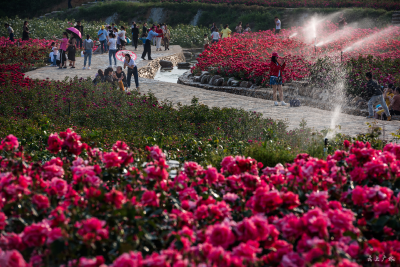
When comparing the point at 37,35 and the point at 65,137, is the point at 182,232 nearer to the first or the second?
the point at 65,137

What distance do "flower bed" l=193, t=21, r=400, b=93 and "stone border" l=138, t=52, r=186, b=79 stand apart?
2.35 meters

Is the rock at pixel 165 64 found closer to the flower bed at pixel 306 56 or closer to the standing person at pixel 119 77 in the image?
the flower bed at pixel 306 56

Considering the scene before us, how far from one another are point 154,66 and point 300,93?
9.50 meters

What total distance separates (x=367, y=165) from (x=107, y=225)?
7.34 ft

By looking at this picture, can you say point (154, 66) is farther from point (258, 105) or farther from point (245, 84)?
point (258, 105)

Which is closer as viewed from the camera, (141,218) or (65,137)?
(141,218)

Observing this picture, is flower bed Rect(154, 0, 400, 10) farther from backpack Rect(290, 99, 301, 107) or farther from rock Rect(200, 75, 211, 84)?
backpack Rect(290, 99, 301, 107)

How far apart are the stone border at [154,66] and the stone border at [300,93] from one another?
10.4ft

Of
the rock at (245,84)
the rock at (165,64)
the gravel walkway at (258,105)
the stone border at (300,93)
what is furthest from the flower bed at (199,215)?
the rock at (165,64)

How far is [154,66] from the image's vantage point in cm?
2062

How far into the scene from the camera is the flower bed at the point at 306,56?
497 inches

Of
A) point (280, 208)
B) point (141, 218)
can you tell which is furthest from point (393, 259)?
point (141, 218)

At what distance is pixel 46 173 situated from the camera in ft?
11.6

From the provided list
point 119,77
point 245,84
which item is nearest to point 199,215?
point 119,77
